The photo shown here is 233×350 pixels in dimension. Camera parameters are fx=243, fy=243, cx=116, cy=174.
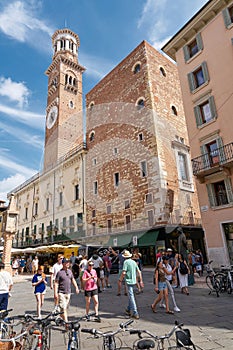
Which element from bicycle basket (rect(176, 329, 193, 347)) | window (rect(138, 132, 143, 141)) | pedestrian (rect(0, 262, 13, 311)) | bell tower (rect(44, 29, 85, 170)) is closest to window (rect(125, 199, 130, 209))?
window (rect(138, 132, 143, 141))

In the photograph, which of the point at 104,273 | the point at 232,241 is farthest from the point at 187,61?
the point at 104,273

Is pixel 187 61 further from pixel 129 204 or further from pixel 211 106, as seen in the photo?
pixel 129 204

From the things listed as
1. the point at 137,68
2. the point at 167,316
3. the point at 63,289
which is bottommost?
the point at 167,316

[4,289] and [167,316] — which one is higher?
[4,289]

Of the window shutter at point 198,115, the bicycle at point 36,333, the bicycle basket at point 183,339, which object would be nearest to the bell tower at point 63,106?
the window shutter at point 198,115

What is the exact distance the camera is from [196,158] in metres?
14.9

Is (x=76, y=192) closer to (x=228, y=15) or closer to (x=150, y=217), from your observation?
(x=150, y=217)

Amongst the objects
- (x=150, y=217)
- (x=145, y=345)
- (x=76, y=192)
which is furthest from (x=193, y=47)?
(x=76, y=192)

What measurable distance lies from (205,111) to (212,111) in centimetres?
80

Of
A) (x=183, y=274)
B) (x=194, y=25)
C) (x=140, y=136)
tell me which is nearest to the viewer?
(x=183, y=274)

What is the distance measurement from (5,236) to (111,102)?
717 inches

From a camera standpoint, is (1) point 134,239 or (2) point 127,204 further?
(2) point 127,204

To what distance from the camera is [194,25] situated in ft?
52.8

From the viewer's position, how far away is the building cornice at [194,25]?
590 inches
